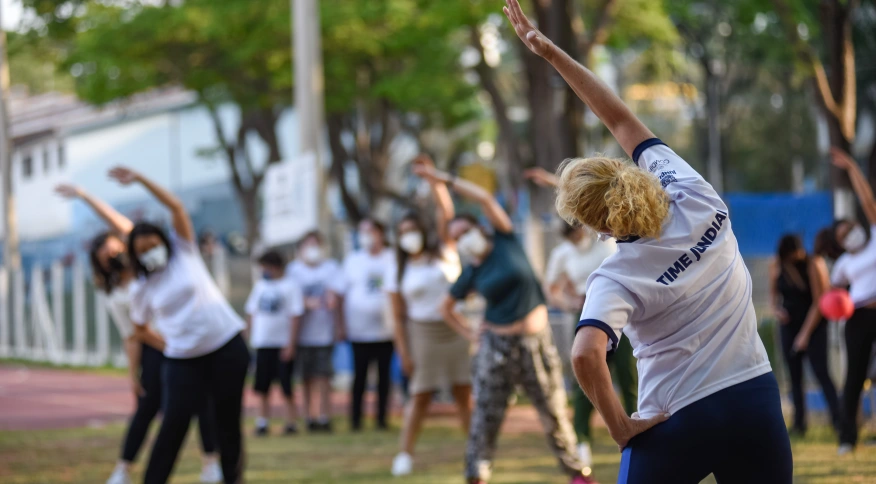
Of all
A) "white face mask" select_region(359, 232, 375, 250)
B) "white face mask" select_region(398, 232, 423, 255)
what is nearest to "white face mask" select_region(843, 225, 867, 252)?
"white face mask" select_region(398, 232, 423, 255)

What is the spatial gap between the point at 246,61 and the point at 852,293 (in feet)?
55.0

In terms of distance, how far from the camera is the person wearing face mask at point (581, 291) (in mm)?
8672

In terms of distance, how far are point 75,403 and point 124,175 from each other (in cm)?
1049

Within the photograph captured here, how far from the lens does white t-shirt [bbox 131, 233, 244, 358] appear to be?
273 inches

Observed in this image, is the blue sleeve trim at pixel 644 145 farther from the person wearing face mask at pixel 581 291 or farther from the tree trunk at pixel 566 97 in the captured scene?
the tree trunk at pixel 566 97

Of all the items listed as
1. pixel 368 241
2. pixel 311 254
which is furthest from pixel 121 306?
pixel 311 254

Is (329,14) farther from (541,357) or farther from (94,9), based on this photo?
(541,357)

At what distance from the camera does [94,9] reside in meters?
23.2

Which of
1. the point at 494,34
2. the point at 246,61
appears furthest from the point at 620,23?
the point at 246,61

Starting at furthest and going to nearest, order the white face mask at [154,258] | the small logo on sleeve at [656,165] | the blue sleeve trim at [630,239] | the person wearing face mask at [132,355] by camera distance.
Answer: the person wearing face mask at [132,355] → the white face mask at [154,258] → the small logo on sleeve at [656,165] → the blue sleeve trim at [630,239]

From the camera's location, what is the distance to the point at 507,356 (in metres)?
7.81

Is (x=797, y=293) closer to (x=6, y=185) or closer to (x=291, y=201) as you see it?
(x=291, y=201)

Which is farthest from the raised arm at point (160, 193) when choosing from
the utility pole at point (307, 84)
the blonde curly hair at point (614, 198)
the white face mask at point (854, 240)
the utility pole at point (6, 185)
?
the utility pole at point (6, 185)

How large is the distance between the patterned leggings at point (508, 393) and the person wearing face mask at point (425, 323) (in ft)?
4.52
